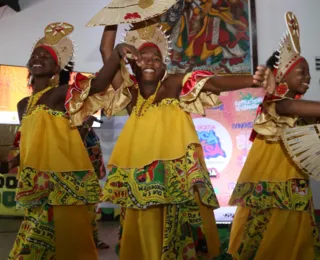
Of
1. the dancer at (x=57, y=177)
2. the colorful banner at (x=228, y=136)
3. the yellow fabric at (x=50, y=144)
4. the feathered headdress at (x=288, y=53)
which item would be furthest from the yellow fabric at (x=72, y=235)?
the colorful banner at (x=228, y=136)

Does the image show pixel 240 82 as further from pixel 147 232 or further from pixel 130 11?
pixel 147 232

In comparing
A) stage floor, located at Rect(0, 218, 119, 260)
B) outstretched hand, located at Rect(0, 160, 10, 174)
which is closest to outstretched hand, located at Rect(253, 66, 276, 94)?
outstretched hand, located at Rect(0, 160, 10, 174)

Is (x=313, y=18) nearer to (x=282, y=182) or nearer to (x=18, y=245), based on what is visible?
(x=282, y=182)

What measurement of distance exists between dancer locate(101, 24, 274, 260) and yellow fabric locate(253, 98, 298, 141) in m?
0.28

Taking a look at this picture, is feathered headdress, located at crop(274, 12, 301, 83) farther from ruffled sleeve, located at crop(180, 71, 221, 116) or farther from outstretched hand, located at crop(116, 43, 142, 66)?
outstretched hand, located at crop(116, 43, 142, 66)

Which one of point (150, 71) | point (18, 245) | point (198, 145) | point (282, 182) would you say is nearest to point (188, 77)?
point (150, 71)

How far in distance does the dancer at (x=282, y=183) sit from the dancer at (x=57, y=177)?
77cm

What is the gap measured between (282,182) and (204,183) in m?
0.46

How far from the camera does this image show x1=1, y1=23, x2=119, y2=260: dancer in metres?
1.97

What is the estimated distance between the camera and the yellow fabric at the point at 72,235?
6.54 feet

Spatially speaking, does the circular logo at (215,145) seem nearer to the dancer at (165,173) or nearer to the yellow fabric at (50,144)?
the yellow fabric at (50,144)

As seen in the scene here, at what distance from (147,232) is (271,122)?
760 mm

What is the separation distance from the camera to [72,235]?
2020mm

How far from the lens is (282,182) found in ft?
6.49
